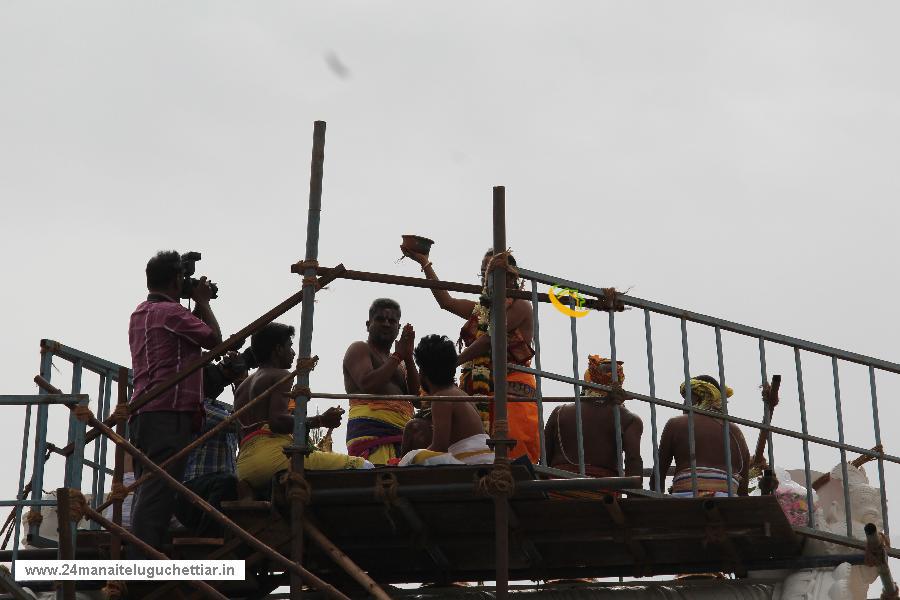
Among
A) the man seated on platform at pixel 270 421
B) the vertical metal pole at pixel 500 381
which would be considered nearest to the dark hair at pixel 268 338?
the man seated on platform at pixel 270 421

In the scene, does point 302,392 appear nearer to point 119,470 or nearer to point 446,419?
point 446,419

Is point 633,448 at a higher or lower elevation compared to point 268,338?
lower

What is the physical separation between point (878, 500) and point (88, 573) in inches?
200

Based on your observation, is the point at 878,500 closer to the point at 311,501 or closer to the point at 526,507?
the point at 526,507

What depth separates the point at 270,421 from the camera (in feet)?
31.8

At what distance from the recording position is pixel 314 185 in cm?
983

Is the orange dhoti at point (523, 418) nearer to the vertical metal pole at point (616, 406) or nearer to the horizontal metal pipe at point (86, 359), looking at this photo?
the vertical metal pole at point (616, 406)

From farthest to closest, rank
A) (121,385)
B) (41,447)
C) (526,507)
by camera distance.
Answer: (121,385) → (526,507) → (41,447)

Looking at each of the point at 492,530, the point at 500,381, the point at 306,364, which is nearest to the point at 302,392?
the point at 306,364

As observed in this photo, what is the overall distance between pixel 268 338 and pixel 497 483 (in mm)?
2081

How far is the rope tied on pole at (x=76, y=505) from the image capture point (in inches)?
338

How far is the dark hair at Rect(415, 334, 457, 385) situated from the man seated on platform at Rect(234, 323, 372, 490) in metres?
0.69

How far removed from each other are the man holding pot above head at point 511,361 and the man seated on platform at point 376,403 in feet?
1.31

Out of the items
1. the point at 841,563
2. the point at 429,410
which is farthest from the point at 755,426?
the point at 429,410
